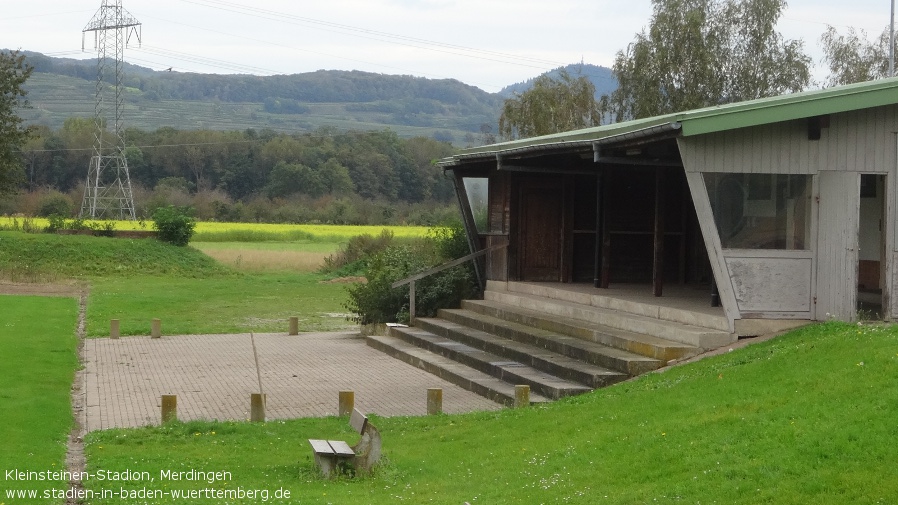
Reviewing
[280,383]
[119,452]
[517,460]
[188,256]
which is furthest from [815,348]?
[188,256]

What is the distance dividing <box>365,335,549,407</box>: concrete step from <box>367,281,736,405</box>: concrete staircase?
0.02 meters

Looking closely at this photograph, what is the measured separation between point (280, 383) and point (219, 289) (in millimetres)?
20859

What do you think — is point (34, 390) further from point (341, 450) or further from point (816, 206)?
point (816, 206)

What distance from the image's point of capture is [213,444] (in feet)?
36.8

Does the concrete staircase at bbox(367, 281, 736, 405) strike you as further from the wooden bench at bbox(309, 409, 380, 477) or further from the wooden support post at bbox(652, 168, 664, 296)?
the wooden bench at bbox(309, 409, 380, 477)

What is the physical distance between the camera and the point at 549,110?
4300 centimetres

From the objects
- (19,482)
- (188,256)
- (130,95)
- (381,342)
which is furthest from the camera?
(130,95)

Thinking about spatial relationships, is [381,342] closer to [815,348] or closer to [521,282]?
[521,282]

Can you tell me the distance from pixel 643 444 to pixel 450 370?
7737 mm

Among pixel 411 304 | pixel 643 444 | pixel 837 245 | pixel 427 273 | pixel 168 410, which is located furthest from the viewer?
pixel 411 304

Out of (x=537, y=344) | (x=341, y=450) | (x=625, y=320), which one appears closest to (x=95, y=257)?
(x=537, y=344)

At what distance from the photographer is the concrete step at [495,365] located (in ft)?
44.1

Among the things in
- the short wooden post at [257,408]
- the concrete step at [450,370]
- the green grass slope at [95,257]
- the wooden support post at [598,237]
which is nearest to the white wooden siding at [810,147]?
the concrete step at [450,370]

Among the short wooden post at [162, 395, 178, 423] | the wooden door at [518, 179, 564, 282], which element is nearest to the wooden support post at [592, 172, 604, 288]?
the wooden door at [518, 179, 564, 282]
